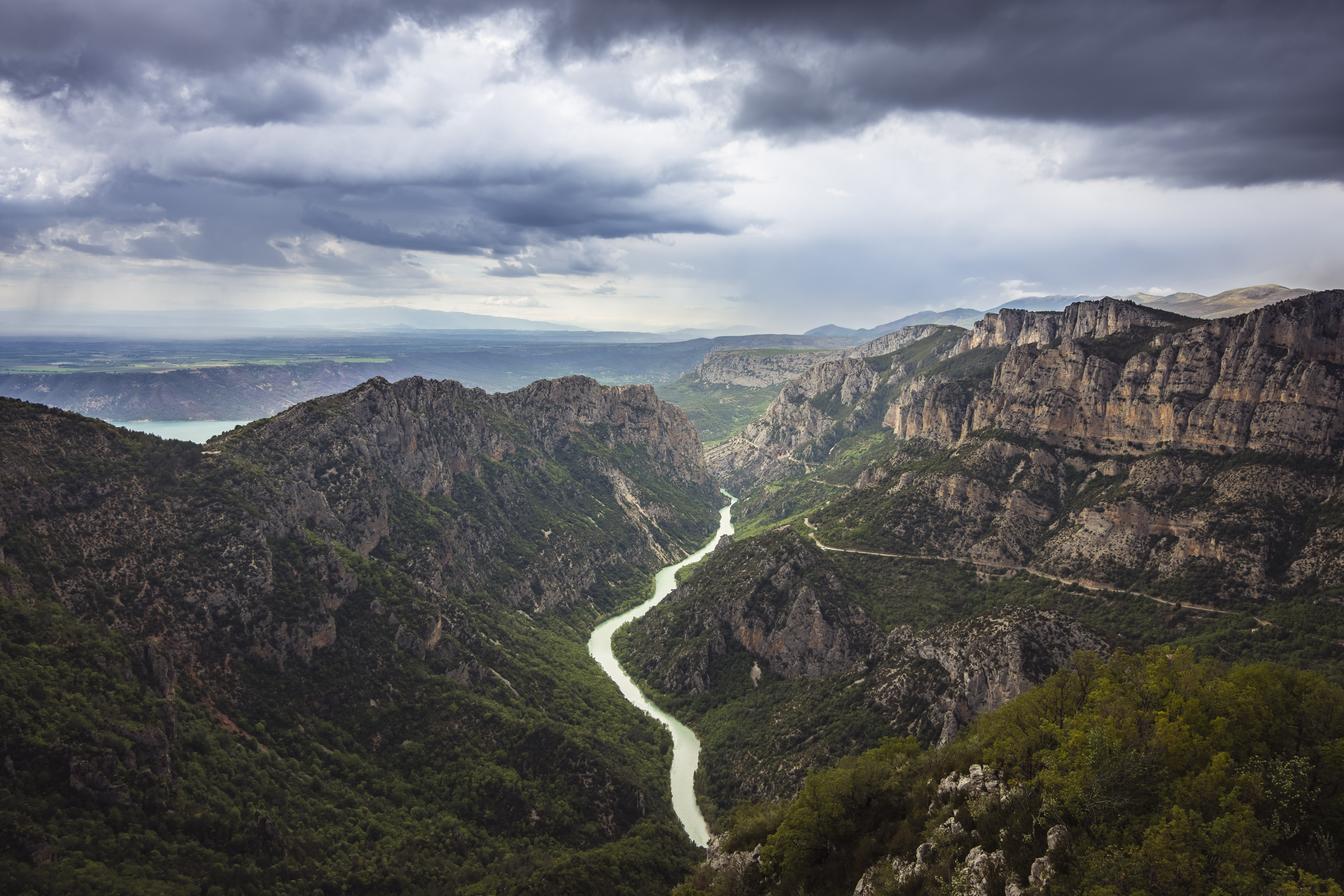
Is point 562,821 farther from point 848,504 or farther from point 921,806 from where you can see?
point 848,504

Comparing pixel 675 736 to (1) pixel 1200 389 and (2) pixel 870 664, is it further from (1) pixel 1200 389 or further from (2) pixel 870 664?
(1) pixel 1200 389

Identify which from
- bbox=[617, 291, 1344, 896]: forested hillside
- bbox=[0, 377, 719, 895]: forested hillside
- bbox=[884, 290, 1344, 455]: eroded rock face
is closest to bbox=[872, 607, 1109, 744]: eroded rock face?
bbox=[617, 291, 1344, 896]: forested hillside

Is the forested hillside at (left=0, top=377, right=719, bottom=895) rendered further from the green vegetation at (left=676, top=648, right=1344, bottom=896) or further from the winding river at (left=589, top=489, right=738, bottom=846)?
the green vegetation at (left=676, top=648, right=1344, bottom=896)

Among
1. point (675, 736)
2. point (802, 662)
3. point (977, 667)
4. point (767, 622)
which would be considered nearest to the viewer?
point (977, 667)

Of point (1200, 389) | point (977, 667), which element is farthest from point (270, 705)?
point (1200, 389)

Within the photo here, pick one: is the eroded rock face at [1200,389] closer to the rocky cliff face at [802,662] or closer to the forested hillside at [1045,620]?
the forested hillside at [1045,620]

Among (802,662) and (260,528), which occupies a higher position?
(260,528)
